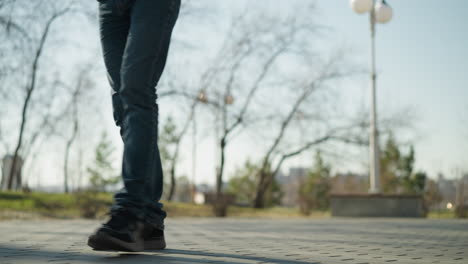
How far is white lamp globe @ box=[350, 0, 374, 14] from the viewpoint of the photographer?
39.4 ft

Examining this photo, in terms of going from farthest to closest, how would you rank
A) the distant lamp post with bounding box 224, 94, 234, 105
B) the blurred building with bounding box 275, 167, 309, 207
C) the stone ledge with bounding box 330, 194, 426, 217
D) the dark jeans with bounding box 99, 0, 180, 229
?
the blurred building with bounding box 275, 167, 309, 207 → the distant lamp post with bounding box 224, 94, 234, 105 → the stone ledge with bounding box 330, 194, 426, 217 → the dark jeans with bounding box 99, 0, 180, 229

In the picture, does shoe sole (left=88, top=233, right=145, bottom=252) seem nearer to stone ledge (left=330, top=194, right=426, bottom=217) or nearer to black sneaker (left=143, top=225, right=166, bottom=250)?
black sneaker (left=143, top=225, right=166, bottom=250)

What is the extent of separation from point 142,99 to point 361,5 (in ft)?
36.2

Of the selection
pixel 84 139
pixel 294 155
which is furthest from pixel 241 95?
pixel 84 139

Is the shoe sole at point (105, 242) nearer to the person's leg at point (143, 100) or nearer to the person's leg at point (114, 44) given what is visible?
the person's leg at point (143, 100)

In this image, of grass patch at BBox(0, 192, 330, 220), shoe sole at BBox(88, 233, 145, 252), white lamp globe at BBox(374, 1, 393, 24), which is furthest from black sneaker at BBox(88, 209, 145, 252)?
white lamp globe at BBox(374, 1, 393, 24)

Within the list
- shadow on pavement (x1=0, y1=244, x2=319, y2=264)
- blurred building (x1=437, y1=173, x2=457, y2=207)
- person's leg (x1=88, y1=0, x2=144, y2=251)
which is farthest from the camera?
blurred building (x1=437, y1=173, x2=457, y2=207)

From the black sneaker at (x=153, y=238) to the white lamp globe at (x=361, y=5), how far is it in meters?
11.2

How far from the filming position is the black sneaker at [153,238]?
213 centimetres

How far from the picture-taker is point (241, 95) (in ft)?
77.0

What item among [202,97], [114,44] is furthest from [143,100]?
[202,97]

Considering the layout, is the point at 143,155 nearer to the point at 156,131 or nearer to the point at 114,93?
the point at 156,131

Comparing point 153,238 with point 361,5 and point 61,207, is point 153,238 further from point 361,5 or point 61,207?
point 61,207

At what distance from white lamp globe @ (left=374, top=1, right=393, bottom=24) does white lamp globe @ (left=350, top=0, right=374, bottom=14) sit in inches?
15.4
